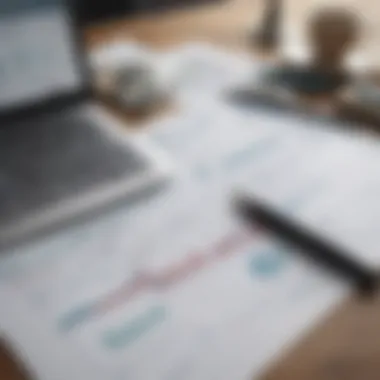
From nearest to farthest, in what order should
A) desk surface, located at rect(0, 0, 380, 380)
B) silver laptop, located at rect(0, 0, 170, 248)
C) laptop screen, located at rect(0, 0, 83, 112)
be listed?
desk surface, located at rect(0, 0, 380, 380) → silver laptop, located at rect(0, 0, 170, 248) → laptop screen, located at rect(0, 0, 83, 112)

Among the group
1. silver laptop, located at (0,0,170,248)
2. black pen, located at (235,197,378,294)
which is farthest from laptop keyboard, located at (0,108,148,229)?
black pen, located at (235,197,378,294)

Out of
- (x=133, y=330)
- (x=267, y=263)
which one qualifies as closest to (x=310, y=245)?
(x=267, y=263)

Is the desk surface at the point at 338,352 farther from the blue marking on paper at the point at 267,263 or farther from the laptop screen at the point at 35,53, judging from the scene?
the laptop screen at the point at 35,53

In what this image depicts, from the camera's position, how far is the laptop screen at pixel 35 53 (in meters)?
0.77

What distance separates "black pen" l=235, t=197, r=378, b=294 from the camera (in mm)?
556

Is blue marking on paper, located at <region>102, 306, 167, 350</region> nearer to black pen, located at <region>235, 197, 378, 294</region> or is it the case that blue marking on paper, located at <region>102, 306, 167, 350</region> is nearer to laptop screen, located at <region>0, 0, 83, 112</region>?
black pen, located at <region>235, 197, 378, 294</region>

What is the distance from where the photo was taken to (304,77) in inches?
36.0

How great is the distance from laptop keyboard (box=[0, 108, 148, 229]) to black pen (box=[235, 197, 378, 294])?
0.13 metres

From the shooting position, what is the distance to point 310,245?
59 cm

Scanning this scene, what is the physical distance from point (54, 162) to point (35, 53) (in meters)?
0.16

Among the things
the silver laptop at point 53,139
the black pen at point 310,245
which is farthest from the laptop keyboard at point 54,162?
the black pen at point 310,245

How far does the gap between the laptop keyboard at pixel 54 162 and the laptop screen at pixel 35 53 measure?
0.04m

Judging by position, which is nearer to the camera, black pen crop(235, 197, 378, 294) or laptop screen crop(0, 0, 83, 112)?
black pen crop(235, 197, 378, 294)

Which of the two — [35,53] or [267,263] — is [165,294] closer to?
[267,263]
